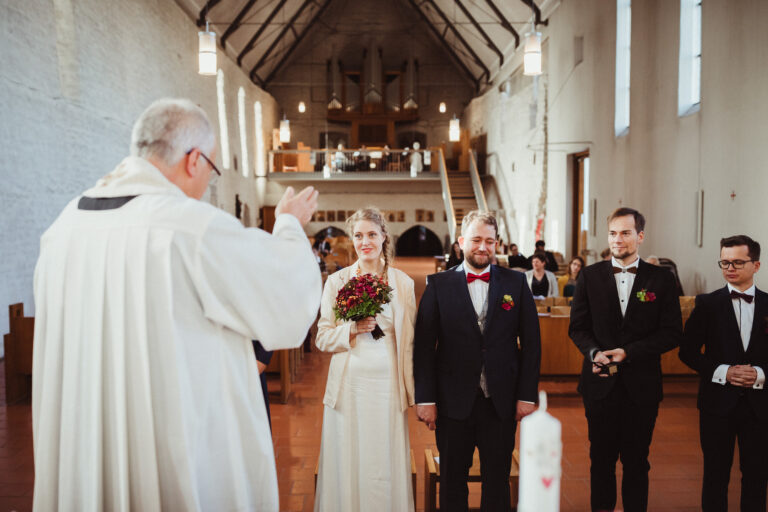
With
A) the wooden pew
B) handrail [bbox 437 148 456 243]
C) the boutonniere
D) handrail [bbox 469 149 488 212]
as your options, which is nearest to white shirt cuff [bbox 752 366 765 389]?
the boutonniere

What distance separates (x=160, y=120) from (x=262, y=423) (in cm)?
80

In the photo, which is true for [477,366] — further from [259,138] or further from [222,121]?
[259,138]

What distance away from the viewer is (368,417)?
2748 mm

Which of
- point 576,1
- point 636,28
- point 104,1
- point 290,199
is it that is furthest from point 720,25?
point 104,1

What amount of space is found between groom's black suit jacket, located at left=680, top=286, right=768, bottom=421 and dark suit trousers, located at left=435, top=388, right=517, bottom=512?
101 cm

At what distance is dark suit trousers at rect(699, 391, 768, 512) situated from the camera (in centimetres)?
274

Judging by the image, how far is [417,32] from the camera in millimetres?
24031

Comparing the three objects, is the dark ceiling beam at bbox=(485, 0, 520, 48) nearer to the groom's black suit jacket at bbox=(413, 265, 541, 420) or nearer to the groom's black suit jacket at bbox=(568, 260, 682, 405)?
the groom's black suit jacket at bbox=(568, 260, 682, 405)

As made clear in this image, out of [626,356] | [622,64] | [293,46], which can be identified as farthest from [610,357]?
[293,46]

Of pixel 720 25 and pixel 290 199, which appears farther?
pixel 720 25

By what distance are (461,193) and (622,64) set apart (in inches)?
403

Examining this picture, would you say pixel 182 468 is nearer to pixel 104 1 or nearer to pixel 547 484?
pixel 547 484

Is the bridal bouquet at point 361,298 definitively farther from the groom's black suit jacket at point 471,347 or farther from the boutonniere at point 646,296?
the boutonniere at point 646,296

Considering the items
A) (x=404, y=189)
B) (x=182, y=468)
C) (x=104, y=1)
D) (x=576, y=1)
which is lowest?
(x=182, y=468)
